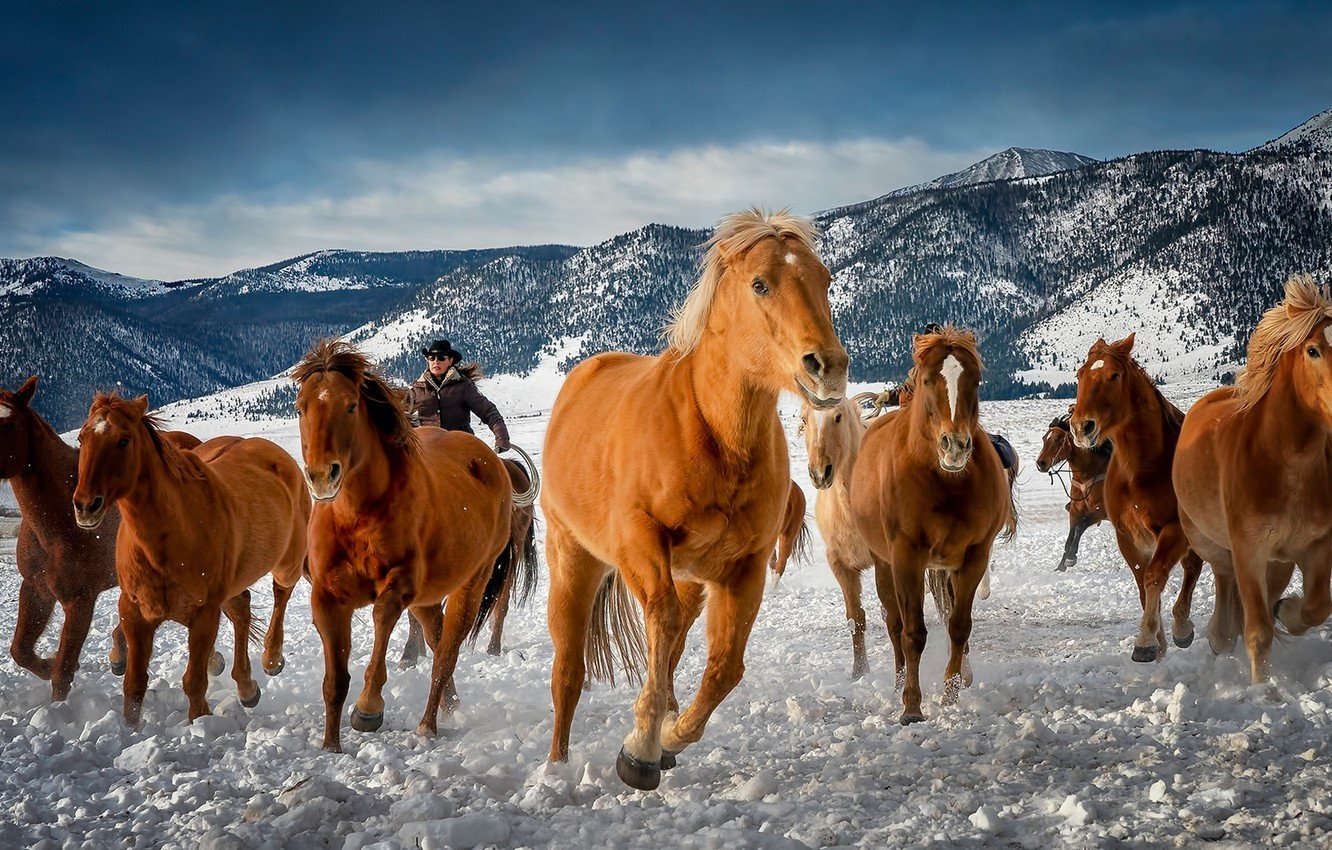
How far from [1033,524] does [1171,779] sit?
45.8 feet

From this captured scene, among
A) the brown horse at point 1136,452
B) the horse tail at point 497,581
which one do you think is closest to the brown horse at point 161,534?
the horse tail at point 497,581

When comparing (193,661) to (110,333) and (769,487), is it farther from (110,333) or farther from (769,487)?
(110,333)

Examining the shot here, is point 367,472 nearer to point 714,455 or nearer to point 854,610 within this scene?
point 714,455

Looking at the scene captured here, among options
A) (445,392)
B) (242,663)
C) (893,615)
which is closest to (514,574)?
(445,392)

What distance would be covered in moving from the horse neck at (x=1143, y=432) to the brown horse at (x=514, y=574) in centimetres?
495

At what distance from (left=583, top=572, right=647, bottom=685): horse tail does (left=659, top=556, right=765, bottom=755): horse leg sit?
150 cm

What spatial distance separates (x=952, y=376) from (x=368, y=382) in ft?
12.0

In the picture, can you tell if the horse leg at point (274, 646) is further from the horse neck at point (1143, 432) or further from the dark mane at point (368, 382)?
the horse neck at point (1143, 432)

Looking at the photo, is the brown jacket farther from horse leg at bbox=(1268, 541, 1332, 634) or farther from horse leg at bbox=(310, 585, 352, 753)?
horse leg at bbox=(1268, 541, 1332, 634)

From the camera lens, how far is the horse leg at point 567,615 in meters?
4.41

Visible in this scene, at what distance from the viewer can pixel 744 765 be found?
4.18 m

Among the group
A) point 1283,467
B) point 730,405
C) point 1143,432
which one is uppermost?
point 730,405

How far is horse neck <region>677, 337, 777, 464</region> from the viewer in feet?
12.0

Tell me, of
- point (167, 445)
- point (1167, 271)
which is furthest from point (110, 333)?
point (167, 445)
